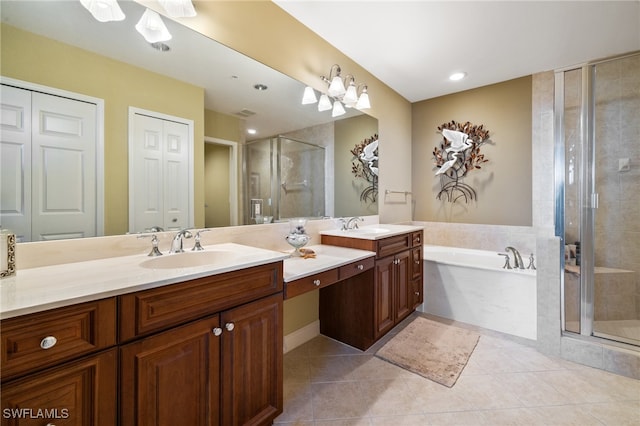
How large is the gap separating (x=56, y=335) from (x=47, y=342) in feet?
0.07

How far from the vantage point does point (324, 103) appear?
2.23m

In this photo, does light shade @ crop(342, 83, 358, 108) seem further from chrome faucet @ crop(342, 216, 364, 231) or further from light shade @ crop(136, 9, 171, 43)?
light shade @ crop(136, 9, 171, 43)

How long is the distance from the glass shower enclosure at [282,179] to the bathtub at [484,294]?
141 centimetres

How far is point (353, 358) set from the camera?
6.39 ft

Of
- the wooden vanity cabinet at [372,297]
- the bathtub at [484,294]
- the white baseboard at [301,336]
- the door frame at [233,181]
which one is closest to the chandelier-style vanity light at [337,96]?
the door frame at [233,181]

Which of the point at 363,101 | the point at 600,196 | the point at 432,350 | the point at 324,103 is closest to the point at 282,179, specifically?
the point at 324,103

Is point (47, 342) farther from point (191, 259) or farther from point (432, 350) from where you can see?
point (432, 350)

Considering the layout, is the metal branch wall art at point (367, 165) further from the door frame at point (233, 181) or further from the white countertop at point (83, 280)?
the white countertop at point (83, 280)

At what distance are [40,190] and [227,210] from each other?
79cm

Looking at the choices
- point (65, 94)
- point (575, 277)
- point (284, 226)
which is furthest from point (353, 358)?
point (65, 94)

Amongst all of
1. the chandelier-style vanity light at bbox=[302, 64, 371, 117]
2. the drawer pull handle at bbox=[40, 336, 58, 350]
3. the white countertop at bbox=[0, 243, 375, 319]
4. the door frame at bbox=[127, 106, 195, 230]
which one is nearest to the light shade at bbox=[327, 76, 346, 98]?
the chandelier-style vanity light at bbox=[302, 64, 371, 117]

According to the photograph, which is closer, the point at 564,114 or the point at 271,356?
the point at 271,356

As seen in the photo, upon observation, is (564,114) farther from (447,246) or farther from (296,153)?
(296,153)

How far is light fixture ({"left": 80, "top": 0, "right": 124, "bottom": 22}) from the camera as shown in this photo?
1.09 metres
